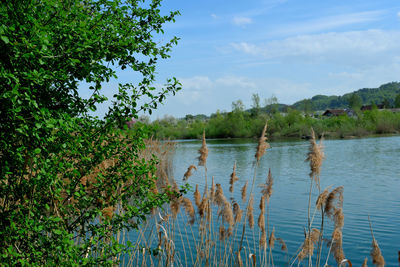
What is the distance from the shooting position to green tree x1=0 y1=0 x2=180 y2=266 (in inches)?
124

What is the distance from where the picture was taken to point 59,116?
3465 millimetres

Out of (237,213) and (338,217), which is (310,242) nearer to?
(338,217)

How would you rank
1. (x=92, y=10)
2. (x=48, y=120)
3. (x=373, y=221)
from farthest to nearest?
(x=373, y=221), (x=92, y=10), (x=48, y=120)

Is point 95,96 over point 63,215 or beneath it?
over

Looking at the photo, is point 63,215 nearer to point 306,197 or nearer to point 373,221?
point 373,221

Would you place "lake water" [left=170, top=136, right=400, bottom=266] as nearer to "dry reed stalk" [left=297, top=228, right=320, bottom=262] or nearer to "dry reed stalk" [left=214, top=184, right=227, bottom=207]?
"dry reed stalk" [left=297, top=228, right=320, bottom=262]

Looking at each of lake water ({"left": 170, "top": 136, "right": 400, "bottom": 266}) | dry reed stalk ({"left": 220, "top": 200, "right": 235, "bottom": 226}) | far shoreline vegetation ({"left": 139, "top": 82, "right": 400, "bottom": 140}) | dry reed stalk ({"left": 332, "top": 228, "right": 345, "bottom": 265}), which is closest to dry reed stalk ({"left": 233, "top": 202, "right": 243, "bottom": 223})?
dry reed stalk ({"left": 220, "top": 200, "right": 235, "bottom": 226})

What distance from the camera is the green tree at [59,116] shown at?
3.15 meters

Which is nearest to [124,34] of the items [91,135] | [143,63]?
[143,63]

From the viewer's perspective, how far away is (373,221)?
10961mm

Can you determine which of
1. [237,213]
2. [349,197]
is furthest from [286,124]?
[237,213]

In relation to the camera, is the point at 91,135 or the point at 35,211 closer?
the point at 35,211

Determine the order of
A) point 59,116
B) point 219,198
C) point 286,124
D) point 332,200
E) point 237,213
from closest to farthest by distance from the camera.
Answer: point 59,116, point 332,200, point 219,198, point 237,213, point 286,124

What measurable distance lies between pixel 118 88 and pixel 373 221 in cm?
960
